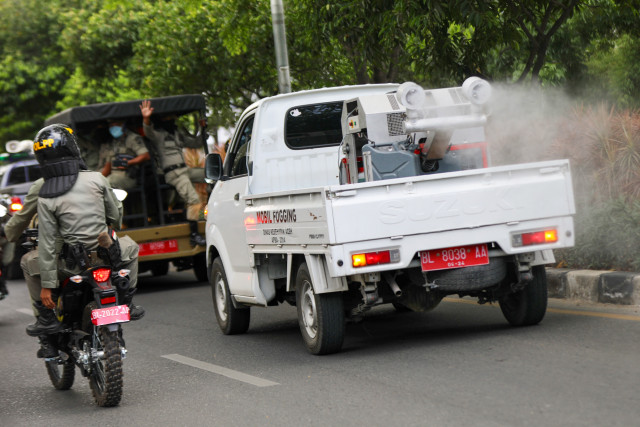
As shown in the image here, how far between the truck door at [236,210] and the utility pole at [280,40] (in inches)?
245

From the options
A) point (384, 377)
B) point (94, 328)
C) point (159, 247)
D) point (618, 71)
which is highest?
point (618, 71)

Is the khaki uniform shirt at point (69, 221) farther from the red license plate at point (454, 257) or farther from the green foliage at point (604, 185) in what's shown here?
the green foliage at point (604, 185)

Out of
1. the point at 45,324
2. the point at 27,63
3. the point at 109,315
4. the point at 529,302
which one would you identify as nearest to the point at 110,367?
the point at 109,315

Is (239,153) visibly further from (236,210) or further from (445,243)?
(445,243)

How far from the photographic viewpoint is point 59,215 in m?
7.06

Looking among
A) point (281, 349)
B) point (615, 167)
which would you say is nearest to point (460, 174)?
point (281, 349)

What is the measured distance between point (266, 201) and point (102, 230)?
176cm

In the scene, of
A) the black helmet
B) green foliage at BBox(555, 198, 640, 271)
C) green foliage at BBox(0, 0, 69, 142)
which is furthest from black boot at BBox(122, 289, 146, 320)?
green foliage at BBox(0, 0, 69, 142)

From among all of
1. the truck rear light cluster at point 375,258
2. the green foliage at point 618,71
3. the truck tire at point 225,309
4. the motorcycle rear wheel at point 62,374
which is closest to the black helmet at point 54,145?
the motorcycle rear wheel at point 62,374

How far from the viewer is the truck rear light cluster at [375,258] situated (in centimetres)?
726

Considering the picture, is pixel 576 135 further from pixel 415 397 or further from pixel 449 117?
pixel 415 397

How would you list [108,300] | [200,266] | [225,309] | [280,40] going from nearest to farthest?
[108,300] < [225,309] < [280,40] < [200,266]

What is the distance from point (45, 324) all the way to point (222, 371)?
4.67 ft

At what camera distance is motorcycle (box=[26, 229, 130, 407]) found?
6781 mm
